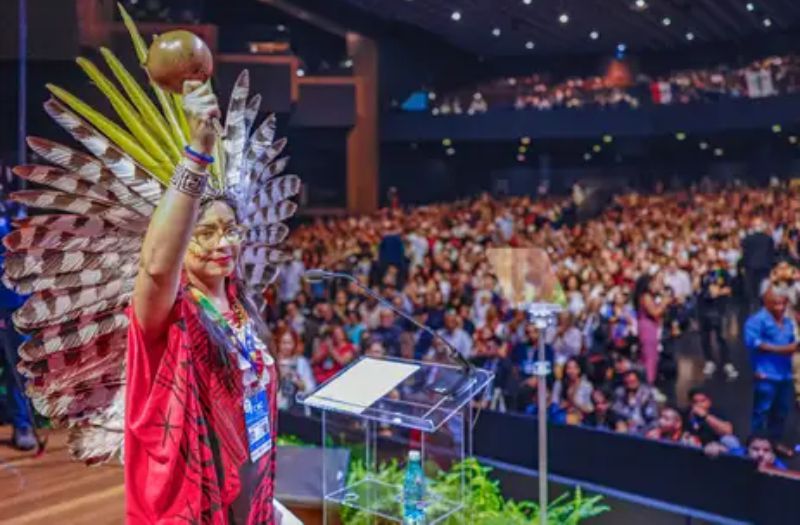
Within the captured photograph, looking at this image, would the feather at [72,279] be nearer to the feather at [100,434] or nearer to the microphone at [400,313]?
the feather at [100,434]

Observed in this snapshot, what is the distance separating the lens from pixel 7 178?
491 cm

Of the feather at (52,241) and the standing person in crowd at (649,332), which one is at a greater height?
the feather at (52,241)

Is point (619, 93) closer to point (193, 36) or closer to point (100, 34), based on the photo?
point (100, 34)

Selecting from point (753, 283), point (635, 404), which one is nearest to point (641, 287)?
point (635, 404)

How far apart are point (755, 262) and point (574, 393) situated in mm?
4300

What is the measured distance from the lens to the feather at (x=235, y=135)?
1877 millimetres

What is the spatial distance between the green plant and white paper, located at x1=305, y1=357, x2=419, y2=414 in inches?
15.5

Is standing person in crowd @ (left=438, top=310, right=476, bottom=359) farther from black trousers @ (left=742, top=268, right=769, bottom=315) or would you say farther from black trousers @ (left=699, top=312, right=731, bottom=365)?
black trousers @ (left=742, top=268, right=769, bottom=315)

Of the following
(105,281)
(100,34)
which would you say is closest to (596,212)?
(100,34)

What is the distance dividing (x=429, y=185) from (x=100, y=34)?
19.1m

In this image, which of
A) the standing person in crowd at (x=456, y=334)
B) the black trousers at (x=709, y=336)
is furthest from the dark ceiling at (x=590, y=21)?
the standing person in crowd at (x=456, y=334)

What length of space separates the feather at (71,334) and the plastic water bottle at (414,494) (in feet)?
3.14

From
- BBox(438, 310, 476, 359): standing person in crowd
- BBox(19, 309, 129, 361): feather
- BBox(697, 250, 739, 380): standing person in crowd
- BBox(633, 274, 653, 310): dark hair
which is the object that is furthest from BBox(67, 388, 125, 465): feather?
BBox(697, 250, 739, 380): standing person in crowd

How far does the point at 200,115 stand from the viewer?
1.35 m
